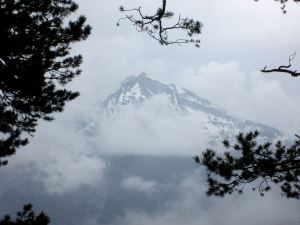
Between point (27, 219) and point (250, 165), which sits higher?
point (250, 165)

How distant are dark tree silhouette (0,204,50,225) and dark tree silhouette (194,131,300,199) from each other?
11.7 feet

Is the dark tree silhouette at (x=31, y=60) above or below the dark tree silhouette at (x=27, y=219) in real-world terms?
above

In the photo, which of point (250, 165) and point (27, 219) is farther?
point (27, 219)

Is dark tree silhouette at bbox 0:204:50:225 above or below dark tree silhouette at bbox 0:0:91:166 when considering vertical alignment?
below

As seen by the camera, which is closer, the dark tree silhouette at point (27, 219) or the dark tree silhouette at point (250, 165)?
the dark tree silhouette at point (250, 165)

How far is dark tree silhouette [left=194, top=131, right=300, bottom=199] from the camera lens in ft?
24.6

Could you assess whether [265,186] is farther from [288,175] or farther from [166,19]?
[166,19]

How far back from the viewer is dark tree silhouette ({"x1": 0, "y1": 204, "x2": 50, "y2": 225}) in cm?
842

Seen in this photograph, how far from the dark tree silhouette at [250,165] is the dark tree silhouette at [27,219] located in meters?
3.57

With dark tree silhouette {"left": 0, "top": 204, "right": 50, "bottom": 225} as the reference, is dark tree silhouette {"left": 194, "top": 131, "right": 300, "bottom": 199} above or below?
above

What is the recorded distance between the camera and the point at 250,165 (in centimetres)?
765

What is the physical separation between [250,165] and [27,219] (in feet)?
16.3

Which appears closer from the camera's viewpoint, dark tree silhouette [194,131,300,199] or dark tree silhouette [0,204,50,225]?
dark tree silhouette [194,131,300,199]

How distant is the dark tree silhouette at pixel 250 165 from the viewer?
750cm
